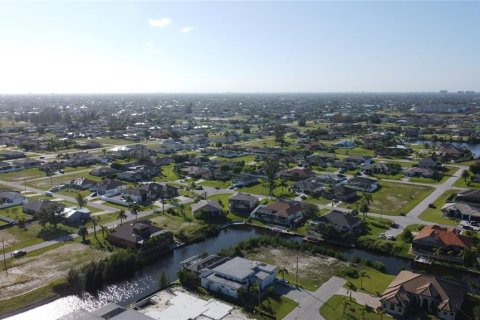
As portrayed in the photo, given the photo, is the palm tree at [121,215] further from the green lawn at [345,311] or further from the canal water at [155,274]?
the green lawn at [345,311]

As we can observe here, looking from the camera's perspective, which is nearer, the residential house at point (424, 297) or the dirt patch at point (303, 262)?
the residential house at point (424, 297)

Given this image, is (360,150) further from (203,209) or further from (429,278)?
(429,278)

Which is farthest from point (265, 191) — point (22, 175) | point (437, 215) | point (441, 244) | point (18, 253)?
point (22, 175)

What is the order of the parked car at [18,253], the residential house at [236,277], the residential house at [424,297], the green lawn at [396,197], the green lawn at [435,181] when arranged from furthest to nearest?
the green lawn at [435,181] → the green lawn at [396,197] → the parked car at [18,253] → the residential house at [236,277] → the residential house at [424,297]

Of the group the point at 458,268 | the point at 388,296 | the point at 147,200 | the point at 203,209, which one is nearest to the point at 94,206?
the point at 147,200

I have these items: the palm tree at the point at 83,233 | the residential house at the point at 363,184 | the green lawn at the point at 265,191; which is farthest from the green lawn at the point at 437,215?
the palm tree at the point at 83,233

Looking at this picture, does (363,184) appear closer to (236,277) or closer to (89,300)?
(236,277)

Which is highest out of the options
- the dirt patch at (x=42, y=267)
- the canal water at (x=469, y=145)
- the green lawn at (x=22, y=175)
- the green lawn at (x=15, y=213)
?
the dirt patch at (x=42, y=267)
